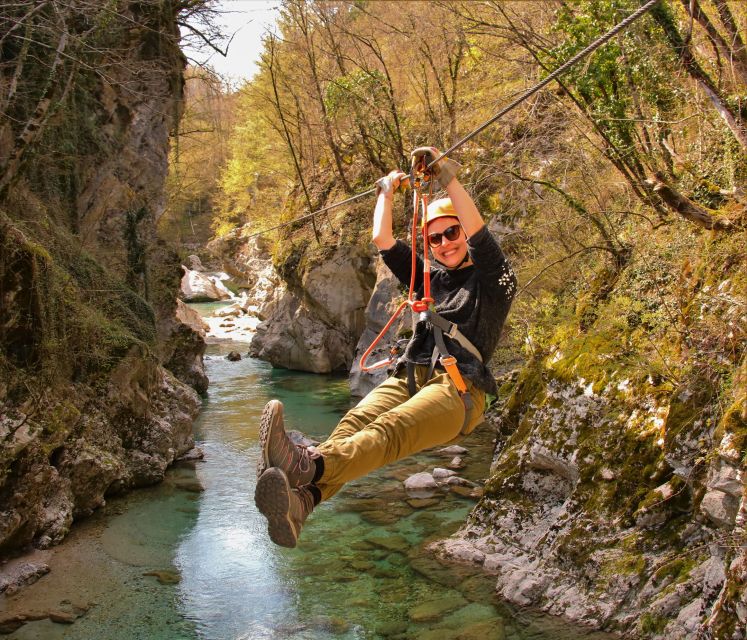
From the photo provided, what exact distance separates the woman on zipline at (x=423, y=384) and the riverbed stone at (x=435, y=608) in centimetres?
305

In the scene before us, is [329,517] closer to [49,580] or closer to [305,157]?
[49,580]

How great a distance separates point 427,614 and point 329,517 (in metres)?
2.75

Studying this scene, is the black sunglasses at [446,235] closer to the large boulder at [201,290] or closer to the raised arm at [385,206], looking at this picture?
the raised arm at [385,206]

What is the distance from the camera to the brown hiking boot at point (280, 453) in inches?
130

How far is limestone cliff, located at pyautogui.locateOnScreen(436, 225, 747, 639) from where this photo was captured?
201 inches

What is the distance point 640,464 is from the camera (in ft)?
20.5

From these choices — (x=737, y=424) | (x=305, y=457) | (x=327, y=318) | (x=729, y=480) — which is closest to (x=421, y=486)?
(x=729, y=480)

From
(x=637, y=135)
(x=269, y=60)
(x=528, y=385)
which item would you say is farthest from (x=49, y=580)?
(x=269, y=60)

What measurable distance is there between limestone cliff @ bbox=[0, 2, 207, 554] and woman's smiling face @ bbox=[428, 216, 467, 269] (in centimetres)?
547

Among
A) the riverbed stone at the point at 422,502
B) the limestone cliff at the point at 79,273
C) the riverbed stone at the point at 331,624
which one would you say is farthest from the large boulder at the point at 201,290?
the riverbed stone at the point at 331,624

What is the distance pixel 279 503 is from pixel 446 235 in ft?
6.37

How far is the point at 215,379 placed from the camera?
1817cm

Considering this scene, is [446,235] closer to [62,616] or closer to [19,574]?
[62,616]

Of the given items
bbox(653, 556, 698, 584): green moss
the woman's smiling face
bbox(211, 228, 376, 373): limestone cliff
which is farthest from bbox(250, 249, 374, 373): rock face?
the woman's smiling face
